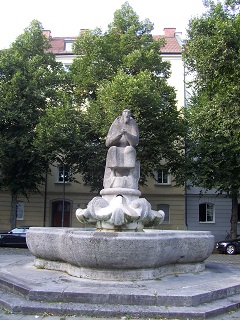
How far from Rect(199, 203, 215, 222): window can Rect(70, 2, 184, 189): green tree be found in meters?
7.84

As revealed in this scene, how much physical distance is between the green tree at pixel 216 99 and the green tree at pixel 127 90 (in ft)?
5.58

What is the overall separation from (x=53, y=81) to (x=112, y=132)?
640 inches

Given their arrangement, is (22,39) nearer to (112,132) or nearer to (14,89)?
(14,89)

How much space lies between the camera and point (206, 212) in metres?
32.0

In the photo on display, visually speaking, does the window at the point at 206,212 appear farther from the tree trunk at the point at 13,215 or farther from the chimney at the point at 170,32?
the chimney at the point at 170,32

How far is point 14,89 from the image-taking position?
23.7 meters

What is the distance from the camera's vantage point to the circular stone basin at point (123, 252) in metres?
7.05

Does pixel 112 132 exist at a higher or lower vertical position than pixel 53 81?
lower

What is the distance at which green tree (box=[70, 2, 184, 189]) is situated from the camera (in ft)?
71.7

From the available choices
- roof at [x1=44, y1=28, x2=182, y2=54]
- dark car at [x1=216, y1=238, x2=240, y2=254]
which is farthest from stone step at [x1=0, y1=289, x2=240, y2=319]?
roof at [x1=44, y1=28, x2=182, y2=54]

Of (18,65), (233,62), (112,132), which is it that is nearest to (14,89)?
(18,65)

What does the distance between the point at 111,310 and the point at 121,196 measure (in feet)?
11.5

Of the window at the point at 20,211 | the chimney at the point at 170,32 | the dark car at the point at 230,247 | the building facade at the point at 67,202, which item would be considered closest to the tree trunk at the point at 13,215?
the building facade at the point at 67,202

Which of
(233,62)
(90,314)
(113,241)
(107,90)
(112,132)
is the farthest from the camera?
(107,90)
